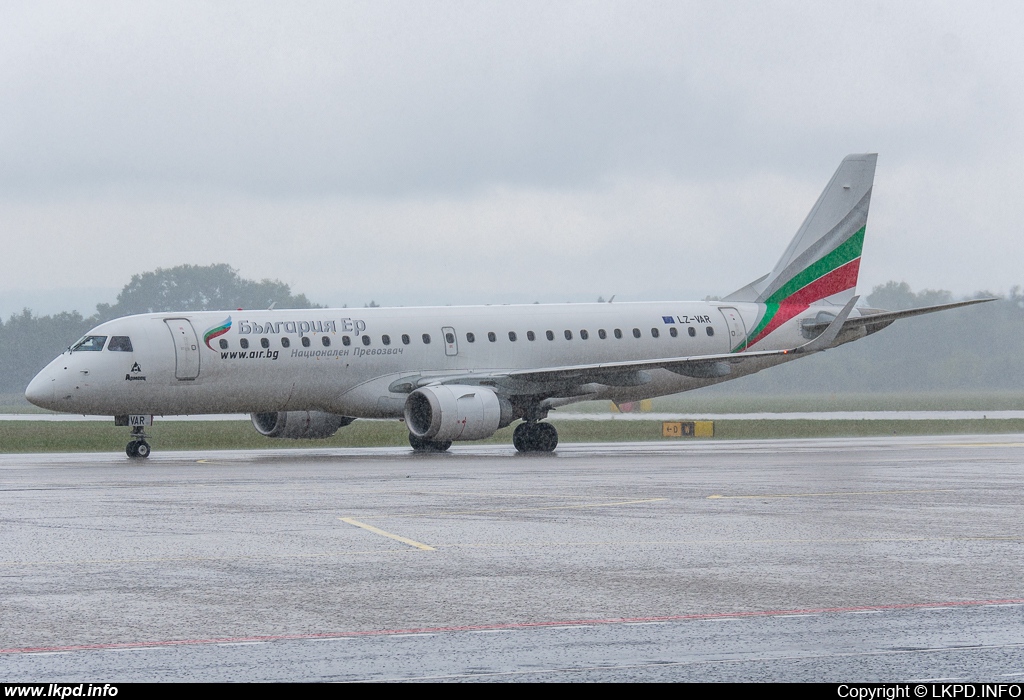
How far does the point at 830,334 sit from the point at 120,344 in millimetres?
18410

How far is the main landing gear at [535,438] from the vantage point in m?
38.2

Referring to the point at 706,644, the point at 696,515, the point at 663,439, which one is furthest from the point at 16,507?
the point at 663,439

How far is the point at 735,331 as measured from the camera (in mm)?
41594

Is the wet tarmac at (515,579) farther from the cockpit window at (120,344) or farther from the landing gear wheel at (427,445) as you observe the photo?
the landing gear wheel at (427,445)

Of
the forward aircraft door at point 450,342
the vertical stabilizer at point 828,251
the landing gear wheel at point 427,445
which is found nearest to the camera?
the landing gear wheel at point 427,445

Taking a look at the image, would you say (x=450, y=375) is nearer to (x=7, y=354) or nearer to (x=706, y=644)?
(x=706, y=644)

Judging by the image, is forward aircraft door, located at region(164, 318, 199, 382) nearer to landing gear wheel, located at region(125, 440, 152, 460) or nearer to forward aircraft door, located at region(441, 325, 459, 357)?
landing gear wheel, located at region(125, 440, 152, 460)

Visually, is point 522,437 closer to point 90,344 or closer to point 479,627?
point 90,344

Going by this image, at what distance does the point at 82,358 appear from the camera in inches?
1325

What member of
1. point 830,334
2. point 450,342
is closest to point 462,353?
point 450,342

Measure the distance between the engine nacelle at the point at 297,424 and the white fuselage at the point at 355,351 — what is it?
1.68m

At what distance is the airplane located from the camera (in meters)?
34.1

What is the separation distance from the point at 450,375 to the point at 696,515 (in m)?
20.0

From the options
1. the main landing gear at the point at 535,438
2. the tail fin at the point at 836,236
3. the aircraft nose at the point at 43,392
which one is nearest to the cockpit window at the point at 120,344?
the aircraft nose at the point at 43,392
